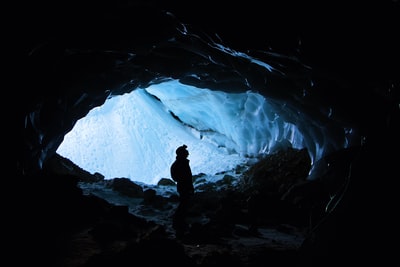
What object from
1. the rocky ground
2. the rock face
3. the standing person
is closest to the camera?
the rock face

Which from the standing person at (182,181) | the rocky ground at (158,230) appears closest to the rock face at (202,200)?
the rocky ground at (158,230)

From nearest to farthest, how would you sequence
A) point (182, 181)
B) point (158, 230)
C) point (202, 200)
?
point (158, 230) < point (182, 181) < point (202, 200)

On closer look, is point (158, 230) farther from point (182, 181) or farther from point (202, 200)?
point (202, 200)

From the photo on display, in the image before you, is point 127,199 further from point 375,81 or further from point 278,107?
point 375,81

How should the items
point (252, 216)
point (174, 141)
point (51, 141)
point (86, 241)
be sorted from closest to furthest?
point (86, 241) → point (252, 216) → point (51, 141) → point (174, 141)

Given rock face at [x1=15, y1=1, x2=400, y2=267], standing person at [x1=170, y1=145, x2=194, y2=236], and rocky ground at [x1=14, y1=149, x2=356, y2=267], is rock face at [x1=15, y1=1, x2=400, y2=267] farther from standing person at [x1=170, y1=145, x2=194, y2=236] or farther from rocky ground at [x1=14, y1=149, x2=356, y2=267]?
standing person at [x1=170, y1=145, x2=194, y2=236]

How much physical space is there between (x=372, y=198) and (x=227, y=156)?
17483 millimetres

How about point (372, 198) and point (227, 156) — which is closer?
point (372, 198)

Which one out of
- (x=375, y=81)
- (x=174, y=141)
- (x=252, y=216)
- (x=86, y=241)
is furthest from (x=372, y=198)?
(x=174, y=141)

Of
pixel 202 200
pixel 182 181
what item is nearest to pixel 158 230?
pixel 182 181

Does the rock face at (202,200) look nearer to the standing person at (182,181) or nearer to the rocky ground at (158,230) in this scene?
the rocky ground at (158,230)

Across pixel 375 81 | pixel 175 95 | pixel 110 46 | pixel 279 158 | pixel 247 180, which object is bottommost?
pixel 247 180

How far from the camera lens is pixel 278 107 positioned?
1296 cm

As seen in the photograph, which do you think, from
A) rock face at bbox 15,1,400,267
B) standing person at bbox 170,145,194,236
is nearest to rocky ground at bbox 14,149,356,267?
rock face at bbox 15,1,400,267
